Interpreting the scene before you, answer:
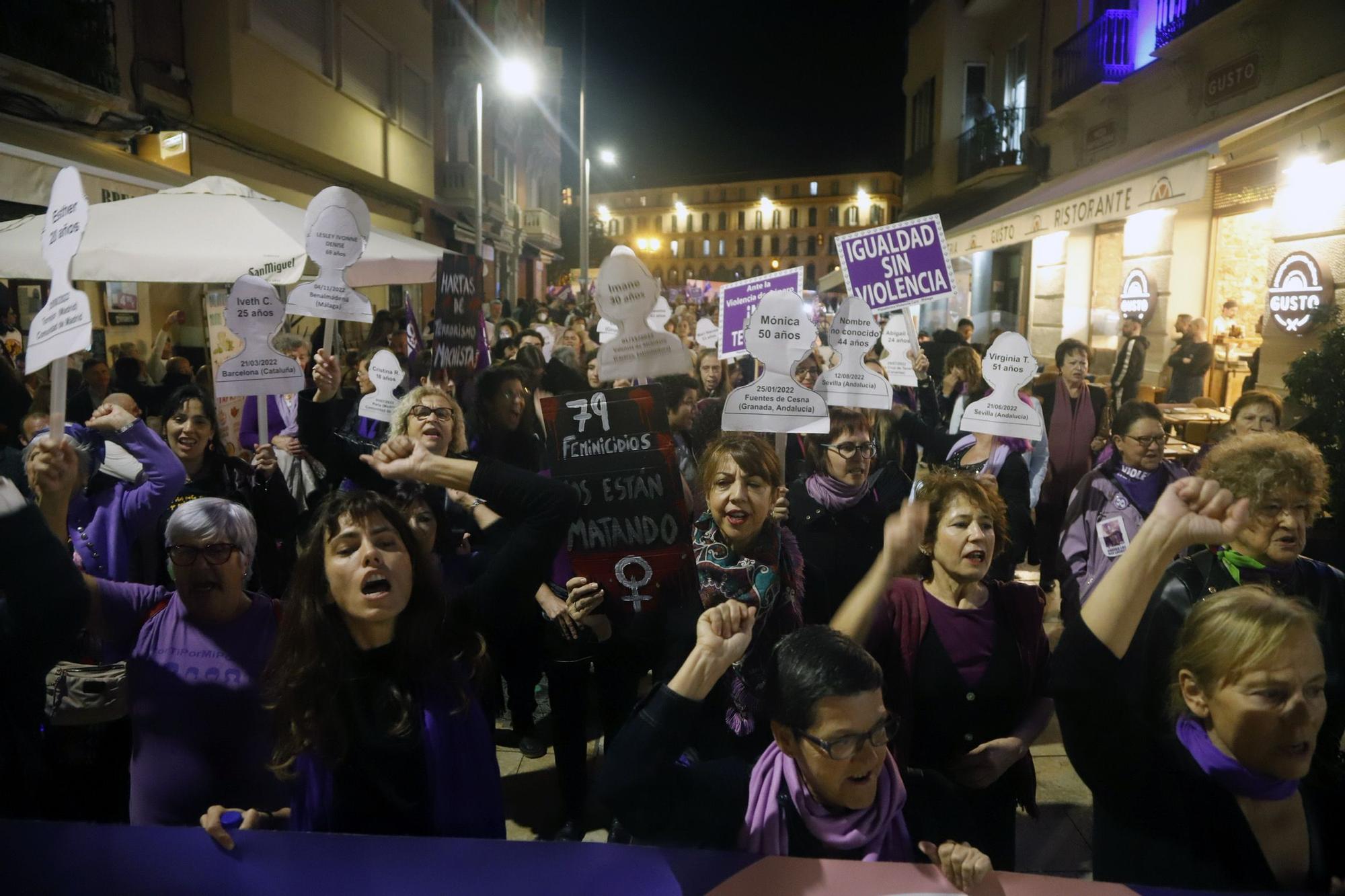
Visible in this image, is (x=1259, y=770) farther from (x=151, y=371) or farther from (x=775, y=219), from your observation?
(x=775, y=219)

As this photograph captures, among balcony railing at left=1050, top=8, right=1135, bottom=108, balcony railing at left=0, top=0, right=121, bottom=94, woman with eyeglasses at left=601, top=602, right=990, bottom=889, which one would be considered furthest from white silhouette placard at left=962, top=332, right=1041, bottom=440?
balcony railing at left=1050, top=8, right=1135, bottom=108

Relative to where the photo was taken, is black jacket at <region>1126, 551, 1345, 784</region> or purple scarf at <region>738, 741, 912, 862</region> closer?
purple scarf at <region>738, 741, 912, 862</region>

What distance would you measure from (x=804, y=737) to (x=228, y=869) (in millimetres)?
1256

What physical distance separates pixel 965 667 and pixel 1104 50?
1403 cm

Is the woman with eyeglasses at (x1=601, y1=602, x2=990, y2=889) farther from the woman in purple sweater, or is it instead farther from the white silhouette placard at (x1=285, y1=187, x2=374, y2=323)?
the white silhouette placard at (x1=285, y1=187, x2=374, y2=323)

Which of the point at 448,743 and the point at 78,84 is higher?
the point at 78,84

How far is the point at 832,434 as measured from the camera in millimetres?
4113

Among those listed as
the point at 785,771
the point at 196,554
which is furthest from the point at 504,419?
the point at 785,771

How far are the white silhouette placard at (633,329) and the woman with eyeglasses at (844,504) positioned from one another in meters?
0.84

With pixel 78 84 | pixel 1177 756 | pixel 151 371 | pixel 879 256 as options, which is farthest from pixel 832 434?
pixel 78 84

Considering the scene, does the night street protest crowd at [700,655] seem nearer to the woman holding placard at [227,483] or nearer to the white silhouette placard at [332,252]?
the woman holding placard at [227,483]

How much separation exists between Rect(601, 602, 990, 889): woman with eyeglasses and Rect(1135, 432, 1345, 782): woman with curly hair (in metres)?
1.11

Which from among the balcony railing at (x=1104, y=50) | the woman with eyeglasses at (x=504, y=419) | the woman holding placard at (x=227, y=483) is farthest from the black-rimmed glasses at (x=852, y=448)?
the balcony railing at (x=1104, y=50)

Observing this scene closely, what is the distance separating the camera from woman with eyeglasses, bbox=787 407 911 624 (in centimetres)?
374
